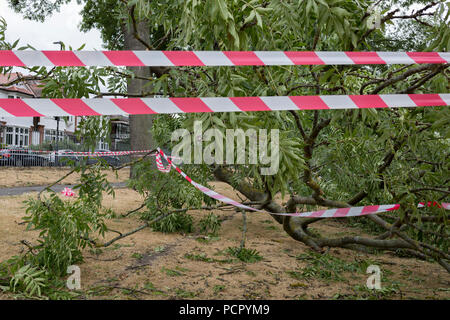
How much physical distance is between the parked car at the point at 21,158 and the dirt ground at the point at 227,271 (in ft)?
48.8

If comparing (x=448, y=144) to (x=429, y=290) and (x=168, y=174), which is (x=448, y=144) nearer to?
(x=429, y=290)

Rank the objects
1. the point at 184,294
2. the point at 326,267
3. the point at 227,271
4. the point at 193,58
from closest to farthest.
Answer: the point at 193,58 < the point at 184,294 < the point at 227,271 < the point at 326,267

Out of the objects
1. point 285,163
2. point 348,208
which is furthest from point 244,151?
point 348,208

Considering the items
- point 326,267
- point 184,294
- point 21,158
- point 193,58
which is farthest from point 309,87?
point 21,158

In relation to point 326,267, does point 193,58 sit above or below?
above

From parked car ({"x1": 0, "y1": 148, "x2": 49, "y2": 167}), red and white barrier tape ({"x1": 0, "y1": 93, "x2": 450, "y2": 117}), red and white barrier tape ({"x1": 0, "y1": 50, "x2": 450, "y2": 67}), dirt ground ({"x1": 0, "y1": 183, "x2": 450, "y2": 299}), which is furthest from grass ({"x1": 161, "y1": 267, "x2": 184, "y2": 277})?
parked car ({"x1": 0, "y1": 148, "x2": 49, "y2": 167})

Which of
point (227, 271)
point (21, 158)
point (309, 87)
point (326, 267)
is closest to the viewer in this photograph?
point (309, 87)

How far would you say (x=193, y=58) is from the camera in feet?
7.21

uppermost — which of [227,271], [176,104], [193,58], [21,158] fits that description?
[193,58]

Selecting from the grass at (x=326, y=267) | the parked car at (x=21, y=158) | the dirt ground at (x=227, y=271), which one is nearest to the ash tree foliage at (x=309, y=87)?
the grass at (x=326, y=267)

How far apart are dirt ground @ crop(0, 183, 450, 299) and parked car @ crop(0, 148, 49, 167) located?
48.8 ft

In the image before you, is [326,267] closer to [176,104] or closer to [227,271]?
[227,271]

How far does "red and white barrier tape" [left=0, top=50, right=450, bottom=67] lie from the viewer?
7.00 ft

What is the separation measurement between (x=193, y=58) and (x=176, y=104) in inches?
11.6
